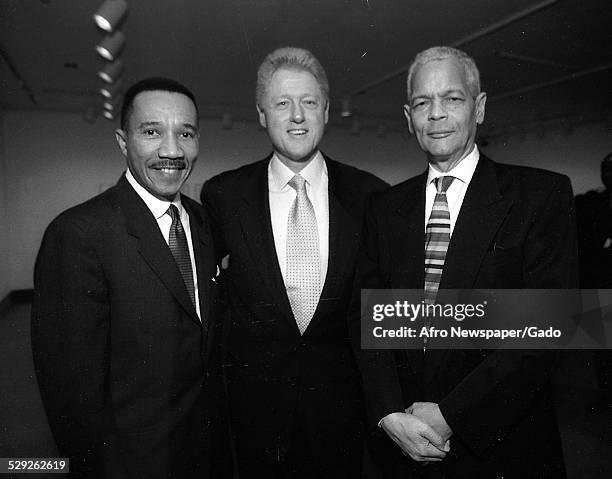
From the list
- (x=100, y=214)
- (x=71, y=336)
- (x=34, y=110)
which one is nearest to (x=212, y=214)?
(x=100, y=214)

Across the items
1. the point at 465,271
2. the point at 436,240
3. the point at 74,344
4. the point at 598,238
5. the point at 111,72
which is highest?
the point at 111,72

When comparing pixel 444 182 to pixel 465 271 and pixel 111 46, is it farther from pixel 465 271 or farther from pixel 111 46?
pixel 111 46

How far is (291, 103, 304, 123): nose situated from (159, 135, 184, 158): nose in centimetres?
41

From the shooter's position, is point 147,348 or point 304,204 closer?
point 147,348

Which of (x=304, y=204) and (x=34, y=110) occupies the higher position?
(x=34, y=110)

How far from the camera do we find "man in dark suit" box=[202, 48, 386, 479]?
156cm

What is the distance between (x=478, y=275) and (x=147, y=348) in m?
0.97

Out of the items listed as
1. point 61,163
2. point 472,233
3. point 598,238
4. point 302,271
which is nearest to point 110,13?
point 302,271

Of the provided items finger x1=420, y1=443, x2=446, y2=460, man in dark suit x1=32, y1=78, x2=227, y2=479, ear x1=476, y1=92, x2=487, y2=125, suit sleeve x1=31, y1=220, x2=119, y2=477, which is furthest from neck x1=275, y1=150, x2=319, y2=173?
finger x1=420, y1=443, x2=446, y2=460

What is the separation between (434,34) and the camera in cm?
391

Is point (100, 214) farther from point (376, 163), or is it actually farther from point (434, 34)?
point (376, 163)

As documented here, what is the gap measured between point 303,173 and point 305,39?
2547mm

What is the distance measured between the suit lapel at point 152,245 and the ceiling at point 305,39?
62.0 inches

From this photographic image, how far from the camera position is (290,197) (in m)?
1.68
